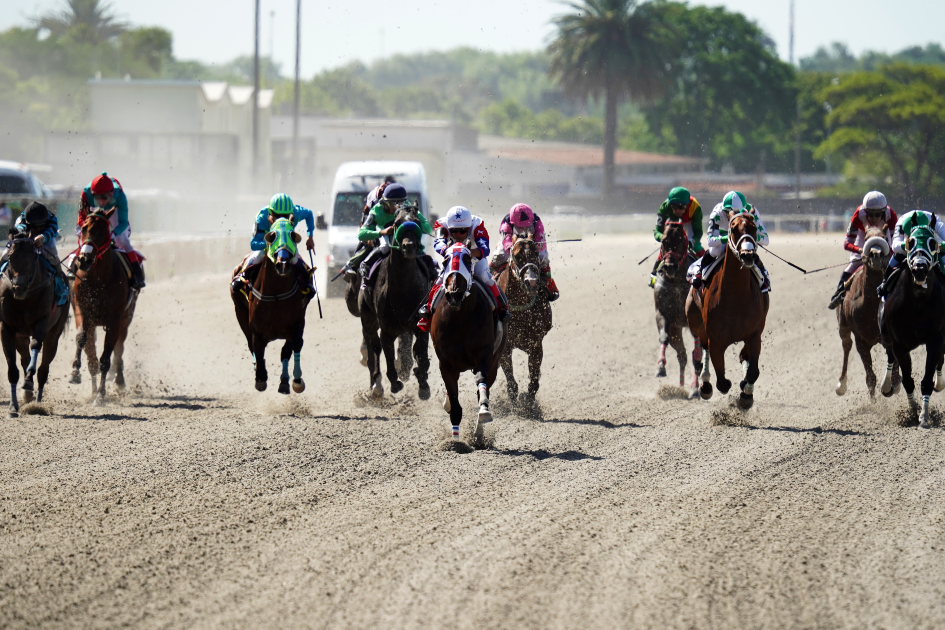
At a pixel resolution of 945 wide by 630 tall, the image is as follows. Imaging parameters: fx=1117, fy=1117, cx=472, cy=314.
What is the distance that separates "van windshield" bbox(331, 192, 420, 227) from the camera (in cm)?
2497

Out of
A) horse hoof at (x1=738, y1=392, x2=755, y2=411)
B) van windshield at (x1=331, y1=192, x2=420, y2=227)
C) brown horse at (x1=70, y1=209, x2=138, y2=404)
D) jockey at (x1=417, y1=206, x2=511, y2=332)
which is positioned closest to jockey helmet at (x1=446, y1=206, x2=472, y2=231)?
jockey at (x1=417, y1=206, x2=511, y2=332)

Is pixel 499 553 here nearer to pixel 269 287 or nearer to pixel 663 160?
pixel 269 287

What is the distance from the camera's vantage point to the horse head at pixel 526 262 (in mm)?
11391

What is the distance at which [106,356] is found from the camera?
13.0 metres

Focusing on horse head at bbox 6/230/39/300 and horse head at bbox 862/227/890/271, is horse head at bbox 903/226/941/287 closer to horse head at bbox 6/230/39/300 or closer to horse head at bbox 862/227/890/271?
horse head at bbox 862/227/890/271

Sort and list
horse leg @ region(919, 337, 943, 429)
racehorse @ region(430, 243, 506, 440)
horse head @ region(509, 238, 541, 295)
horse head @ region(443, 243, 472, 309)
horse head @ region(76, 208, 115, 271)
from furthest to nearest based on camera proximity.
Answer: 1. horse head @ region(76, 208, 115, 271)
2. horse head @ region(509, 238, 541, 295)
3. horse leg @ region(919, 337, 943, 429)
4. racehorse @ region(430, 243, 506, 440)
5. horse head @ region(443, 243, 472, 309)

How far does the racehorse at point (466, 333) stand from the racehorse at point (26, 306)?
479 centimetres

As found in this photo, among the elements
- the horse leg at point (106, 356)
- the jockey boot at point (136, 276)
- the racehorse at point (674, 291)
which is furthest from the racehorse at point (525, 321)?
the horse leg at point (106, 356)

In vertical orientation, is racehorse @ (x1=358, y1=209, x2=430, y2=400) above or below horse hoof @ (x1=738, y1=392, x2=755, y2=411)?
above

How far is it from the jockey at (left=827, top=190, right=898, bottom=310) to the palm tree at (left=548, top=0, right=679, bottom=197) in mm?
47096

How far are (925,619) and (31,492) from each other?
6319mm

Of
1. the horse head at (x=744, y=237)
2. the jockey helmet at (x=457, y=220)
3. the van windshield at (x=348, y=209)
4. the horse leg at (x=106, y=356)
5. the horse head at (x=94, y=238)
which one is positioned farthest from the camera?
the van windshield at (x=348, y=209)

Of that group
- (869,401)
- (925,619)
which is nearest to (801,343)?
(869,401)

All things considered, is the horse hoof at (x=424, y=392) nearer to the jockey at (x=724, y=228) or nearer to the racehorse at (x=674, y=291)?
the jockey at (x=724, y=228)
